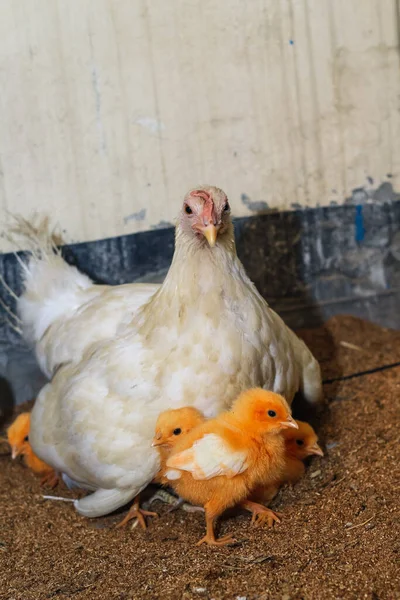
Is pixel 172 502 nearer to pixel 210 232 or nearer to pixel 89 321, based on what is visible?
pixel 89 321

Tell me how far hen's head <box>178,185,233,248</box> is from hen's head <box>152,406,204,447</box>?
0.68 meters

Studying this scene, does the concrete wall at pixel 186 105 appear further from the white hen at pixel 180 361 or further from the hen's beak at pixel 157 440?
the hen's beak at pixel 157 440

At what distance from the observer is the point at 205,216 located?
2.55 m

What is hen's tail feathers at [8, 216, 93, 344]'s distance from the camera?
360 cm

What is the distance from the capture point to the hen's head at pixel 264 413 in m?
2.60

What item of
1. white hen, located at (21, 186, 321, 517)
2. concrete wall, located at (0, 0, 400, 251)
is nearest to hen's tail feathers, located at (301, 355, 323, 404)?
white hen, located at (21, 186, 321, 517)

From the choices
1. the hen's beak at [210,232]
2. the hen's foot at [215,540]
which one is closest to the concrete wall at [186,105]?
the hen's beak at [210,232]

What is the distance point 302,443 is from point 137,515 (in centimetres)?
A: 82

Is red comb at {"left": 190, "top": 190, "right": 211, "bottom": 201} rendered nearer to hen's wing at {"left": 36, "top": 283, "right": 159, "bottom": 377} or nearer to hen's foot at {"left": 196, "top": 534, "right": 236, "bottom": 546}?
hen's wing at {"left": 36, "top": 283, "right": 159, "bottom": 377}

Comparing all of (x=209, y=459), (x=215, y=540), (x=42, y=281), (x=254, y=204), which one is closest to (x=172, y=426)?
(x=209, y=459)

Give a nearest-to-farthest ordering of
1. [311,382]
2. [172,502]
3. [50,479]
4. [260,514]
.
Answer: [260,514], [172,502], [311,382], [50,479]

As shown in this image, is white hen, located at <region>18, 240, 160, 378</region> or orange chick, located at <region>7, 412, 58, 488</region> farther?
orange chick, located at <region>7, 412, 58, 488</region>

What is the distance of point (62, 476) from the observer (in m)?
3.41

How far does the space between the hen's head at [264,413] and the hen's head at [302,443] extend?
386 millimetres
